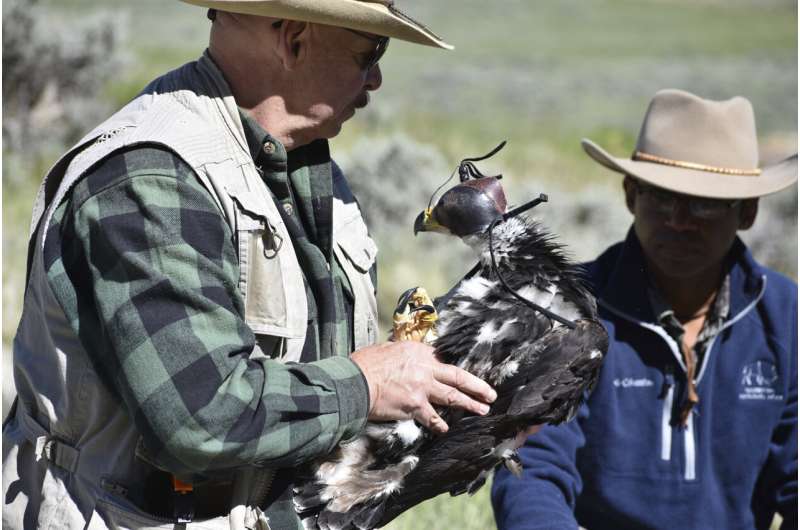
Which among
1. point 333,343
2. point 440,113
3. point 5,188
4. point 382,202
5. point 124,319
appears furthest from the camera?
point 440,113

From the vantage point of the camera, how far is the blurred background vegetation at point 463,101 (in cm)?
1006

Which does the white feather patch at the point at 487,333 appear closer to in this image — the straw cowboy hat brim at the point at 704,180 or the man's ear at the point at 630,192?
the straw cowboy hat brim at the point at 704,180

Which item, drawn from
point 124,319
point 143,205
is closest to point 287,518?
point 124,319

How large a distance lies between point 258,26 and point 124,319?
0.88 metres

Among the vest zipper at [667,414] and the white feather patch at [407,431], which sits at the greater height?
the white feather patch at [407,431]

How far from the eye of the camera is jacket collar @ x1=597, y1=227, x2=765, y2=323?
13.6ft

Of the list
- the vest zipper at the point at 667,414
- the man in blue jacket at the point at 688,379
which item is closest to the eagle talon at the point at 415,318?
the man in blue jacket at the point at 688,379

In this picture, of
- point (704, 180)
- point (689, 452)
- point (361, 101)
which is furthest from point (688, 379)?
point (361, 101)

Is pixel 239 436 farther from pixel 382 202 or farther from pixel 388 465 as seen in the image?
pixel 382 202

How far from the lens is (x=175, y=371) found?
224cm

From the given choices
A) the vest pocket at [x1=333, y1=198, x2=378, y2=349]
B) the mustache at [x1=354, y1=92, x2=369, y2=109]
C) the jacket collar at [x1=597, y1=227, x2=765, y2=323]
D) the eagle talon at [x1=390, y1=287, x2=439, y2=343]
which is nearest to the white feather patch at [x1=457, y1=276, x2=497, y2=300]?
the eagle talon at [x1=390, y1=287, x2=439, y2=343]

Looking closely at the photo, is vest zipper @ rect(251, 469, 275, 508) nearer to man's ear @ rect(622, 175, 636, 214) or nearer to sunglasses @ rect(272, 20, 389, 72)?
sunglasses @ rect(272, 20, 389, 72)

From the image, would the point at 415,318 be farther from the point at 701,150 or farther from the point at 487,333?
the point at 701,150

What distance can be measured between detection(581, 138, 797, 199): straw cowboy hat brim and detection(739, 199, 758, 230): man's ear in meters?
0.11
